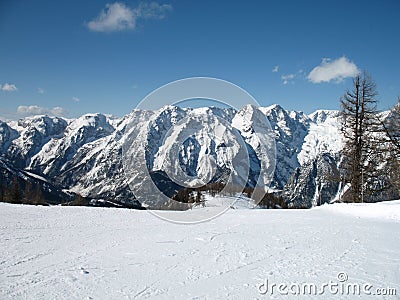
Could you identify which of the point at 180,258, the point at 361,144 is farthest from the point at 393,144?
the point at 180,258

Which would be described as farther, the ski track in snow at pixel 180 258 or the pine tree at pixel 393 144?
the pine tree at pixel 393 144

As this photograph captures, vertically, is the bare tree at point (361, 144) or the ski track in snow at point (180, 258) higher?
the bare tree at point (361, 144)

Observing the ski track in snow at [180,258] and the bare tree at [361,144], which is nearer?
the ski track in snow at [180,258]

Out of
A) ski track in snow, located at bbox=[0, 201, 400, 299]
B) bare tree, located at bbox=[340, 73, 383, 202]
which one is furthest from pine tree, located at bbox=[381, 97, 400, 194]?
ski track in snow, located at bbox=[0, 201, 400, 299]

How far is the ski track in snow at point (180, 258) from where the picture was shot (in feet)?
21.5

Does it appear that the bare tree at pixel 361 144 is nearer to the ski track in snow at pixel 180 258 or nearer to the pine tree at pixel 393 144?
the pine tree at pixel 393 144

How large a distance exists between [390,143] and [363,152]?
233cm

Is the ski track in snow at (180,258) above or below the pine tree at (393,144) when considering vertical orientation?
below

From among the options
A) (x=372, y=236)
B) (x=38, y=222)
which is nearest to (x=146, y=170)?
(x=38, y=222)

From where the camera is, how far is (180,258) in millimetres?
8773

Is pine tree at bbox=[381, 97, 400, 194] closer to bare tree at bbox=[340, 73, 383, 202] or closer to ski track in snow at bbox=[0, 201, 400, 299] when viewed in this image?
bare tree at bbox=[340, 73, 383, 202]

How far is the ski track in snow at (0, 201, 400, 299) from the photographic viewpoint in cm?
655

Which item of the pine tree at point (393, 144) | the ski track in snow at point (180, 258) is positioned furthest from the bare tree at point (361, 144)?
the ski track in snow at point (180, 258)

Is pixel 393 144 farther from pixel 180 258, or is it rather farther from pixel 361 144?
pixel 180 258
